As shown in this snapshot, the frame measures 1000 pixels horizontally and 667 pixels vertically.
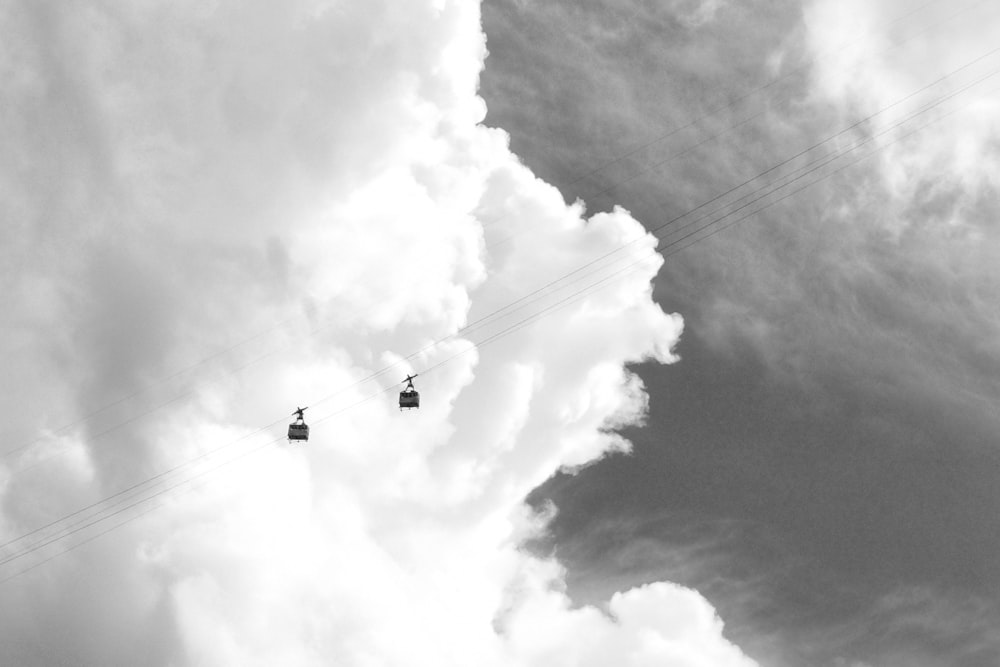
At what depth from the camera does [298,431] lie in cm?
11219

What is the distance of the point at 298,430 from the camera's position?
112 metres

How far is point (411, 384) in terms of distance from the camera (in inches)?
4427

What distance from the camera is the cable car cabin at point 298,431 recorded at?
112m

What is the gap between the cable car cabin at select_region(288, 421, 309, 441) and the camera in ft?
367

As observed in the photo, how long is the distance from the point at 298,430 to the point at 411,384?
33.8ft
